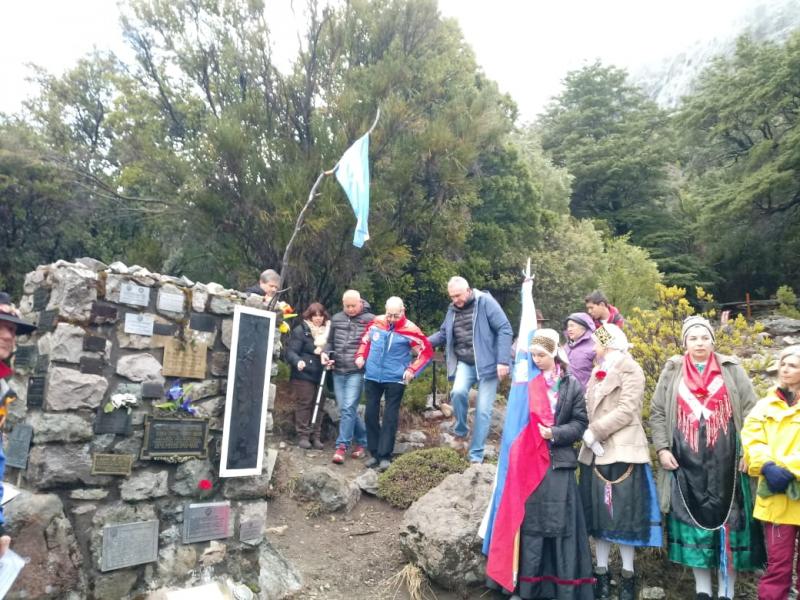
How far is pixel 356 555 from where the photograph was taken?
191 inches

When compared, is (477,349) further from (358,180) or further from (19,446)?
(19,446)

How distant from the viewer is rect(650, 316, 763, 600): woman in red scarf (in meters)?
3.84

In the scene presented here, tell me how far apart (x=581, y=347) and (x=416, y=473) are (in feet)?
6.47

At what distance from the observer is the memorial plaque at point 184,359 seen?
4.07 m

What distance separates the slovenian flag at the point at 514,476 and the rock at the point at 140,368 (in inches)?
95.2

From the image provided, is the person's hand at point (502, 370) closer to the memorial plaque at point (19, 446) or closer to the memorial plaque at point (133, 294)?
the memorial plaque at point (133, 294)

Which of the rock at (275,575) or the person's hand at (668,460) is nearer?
the person's hand at (668,460)

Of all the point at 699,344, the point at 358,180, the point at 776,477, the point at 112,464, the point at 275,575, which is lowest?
the point at 275,575

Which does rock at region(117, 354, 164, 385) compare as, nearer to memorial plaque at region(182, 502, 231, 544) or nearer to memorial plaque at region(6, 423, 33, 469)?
memorial plaque at region(6, 423, 33, 469)

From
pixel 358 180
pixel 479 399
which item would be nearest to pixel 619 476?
pixel 479 399

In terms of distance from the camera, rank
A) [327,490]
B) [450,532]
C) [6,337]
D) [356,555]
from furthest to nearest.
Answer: [327,490] < [356,555] < [450,532] < [6,337]

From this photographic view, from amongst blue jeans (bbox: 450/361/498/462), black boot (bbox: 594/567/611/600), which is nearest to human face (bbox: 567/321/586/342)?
blue jeans (bbox: 450/361/498/462)

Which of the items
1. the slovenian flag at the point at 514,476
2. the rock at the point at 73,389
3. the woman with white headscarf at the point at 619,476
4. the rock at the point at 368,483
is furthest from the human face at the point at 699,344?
the rock at the point at 73,389

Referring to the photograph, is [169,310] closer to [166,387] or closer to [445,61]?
[166,387]
